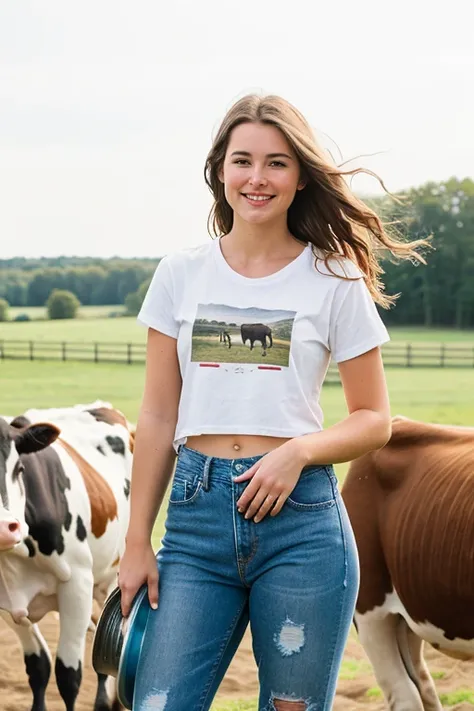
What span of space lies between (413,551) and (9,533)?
1.68 m

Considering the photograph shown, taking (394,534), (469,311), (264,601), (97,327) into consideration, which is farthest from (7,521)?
(469,311)

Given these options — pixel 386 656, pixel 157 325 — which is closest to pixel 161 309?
pixel 157 325

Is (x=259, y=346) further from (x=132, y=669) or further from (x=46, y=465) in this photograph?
(x=46, y=465)

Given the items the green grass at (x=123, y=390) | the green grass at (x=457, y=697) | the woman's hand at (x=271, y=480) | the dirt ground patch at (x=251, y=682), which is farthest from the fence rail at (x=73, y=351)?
the woman's hand at (x=271, y=480)

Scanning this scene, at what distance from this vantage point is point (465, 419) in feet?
65.2

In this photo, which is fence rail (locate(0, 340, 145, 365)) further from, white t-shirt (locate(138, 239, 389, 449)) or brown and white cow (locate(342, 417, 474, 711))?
white t-shirt (locate(138, 239, 389, 449))

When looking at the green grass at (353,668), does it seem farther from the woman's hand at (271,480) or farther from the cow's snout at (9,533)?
the woman's hand at (271,480)

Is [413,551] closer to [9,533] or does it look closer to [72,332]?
[9,533]

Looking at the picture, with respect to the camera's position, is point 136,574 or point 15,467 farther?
point 15,467

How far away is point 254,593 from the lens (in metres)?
2.37

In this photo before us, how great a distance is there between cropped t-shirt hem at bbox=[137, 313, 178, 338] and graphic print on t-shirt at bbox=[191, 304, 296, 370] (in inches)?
3.2

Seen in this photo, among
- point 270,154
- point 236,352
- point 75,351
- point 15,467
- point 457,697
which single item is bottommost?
point 75,351

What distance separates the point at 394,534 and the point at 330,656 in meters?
2.11

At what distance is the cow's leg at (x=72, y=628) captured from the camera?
497cm
